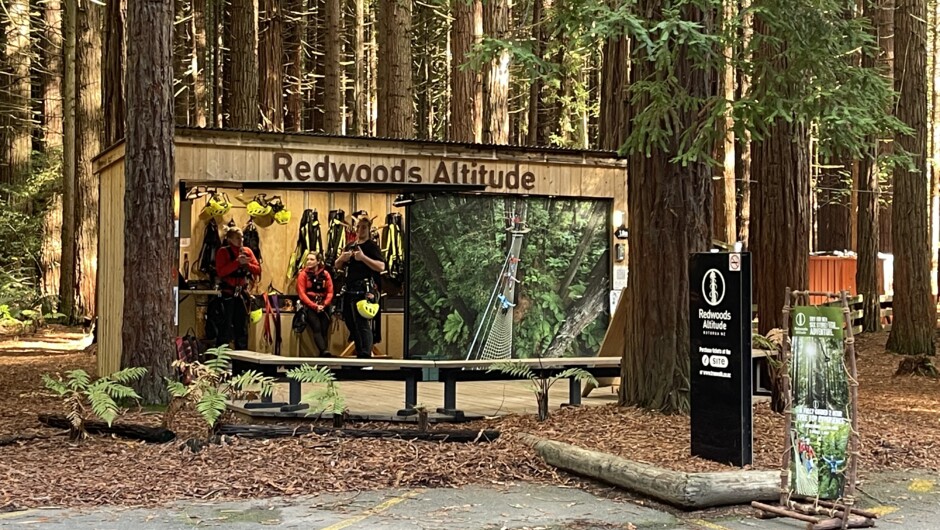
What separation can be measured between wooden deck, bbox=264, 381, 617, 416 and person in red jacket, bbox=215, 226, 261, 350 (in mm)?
2155

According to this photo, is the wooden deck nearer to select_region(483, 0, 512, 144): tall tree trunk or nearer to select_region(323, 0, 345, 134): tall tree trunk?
select_region(483, 0, 512, 144): tall tree trunk

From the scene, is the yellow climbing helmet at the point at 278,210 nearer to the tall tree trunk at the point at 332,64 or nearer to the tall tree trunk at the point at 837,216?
the tall tree trunk at the point at 332,64

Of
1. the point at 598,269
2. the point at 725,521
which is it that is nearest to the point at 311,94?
the point at 598,269

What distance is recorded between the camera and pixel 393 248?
16.0 meters

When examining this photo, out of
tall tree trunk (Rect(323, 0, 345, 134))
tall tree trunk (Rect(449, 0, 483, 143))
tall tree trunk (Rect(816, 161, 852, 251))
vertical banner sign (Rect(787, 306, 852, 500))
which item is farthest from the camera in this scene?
tall tree trunk (Rect(816, 161, 852, 251))

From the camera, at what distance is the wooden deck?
425 inches

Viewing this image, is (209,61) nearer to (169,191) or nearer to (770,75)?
(169,191)

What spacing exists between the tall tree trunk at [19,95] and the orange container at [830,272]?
19.8 metres

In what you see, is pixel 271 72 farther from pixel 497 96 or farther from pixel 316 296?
pixel 316 296

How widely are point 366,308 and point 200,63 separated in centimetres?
2241

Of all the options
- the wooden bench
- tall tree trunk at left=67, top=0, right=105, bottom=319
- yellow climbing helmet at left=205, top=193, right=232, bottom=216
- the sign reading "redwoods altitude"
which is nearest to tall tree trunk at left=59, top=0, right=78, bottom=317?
tall tree trunk at left=67, top=0, right=105, bottom=319

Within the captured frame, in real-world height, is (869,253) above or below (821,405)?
above

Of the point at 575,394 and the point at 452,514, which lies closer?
the point at 452,514

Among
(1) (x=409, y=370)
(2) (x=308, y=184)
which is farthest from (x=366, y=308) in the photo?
(1) (x=409, y=370)
